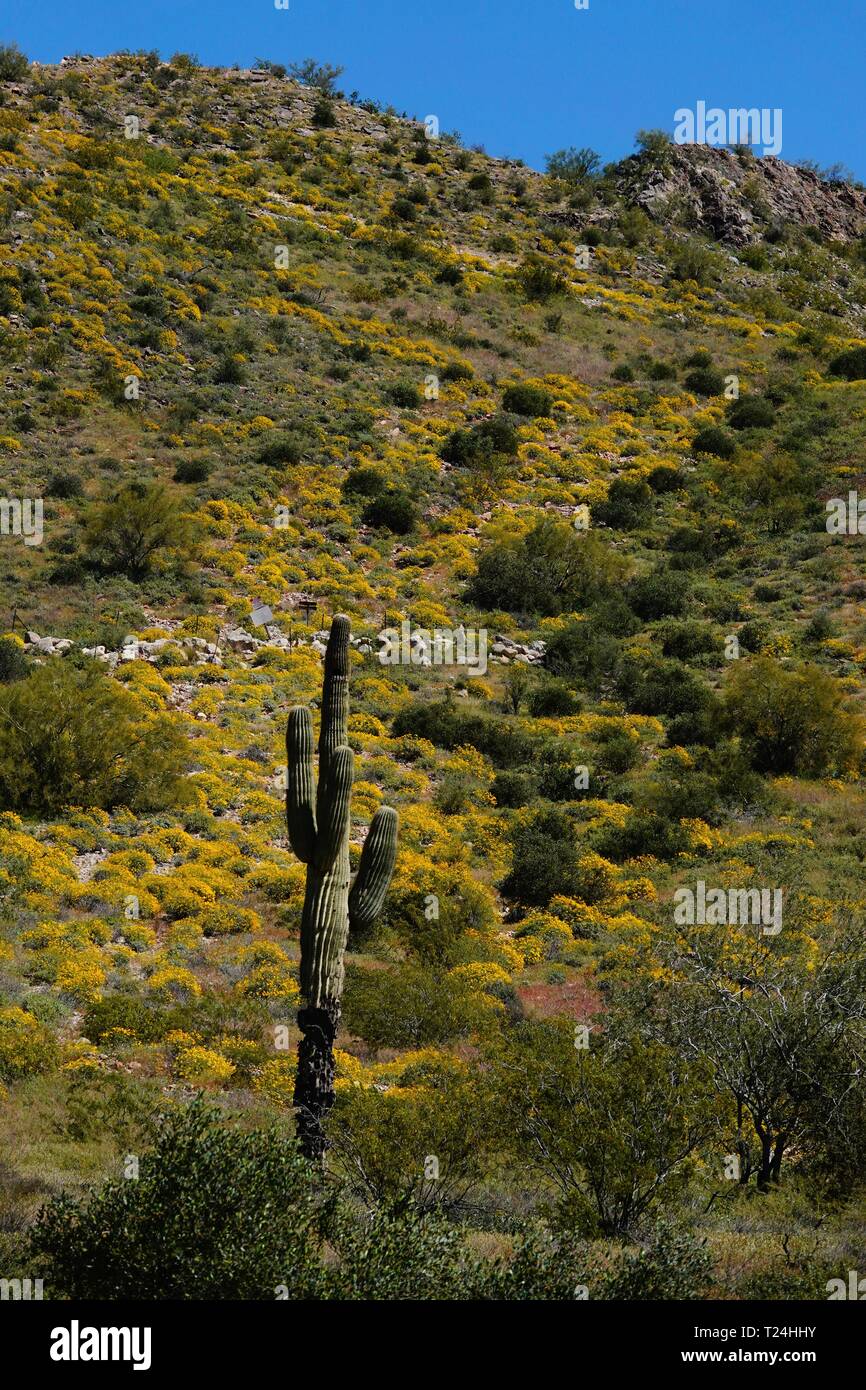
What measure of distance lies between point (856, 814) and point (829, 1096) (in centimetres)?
1324

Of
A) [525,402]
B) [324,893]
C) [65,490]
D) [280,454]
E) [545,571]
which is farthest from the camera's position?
[525,402]

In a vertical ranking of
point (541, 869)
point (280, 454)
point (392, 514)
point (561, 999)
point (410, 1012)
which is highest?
point (280, 454)

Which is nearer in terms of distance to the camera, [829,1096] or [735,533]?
[829,1096]

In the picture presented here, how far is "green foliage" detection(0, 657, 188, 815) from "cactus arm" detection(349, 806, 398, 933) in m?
10.8

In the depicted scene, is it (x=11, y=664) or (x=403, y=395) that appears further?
(x=403, y=395)

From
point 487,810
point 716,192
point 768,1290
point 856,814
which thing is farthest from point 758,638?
point 716,192

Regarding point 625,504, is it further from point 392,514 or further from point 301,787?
point 301,787

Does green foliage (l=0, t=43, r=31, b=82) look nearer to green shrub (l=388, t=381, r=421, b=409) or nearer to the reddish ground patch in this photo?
green shrub (l=388, t=381, r=421, b=409)

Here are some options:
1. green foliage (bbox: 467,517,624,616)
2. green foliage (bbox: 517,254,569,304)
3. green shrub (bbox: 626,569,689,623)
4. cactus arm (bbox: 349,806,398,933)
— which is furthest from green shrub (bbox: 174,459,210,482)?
cactus arm (bbox: 349,806,398,933)

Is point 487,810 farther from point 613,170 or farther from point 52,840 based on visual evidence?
point 613,170

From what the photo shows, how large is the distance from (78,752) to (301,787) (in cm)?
1066

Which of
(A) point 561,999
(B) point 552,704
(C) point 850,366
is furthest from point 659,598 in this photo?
(C) point 850,366

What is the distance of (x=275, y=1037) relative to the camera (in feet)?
55.3

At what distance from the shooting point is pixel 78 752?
22.7 metres
